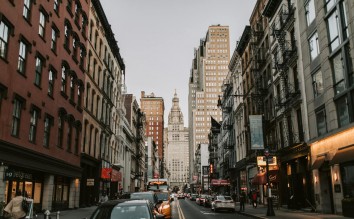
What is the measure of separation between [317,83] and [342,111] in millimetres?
4657

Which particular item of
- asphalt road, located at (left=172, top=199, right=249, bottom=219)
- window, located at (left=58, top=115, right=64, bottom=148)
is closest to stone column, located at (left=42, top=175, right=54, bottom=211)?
window, located at (left=58, top=115, right=64, bottom=148)

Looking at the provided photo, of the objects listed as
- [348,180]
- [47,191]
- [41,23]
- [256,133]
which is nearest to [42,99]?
[41,23]

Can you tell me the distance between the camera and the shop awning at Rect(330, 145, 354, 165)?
824 inches

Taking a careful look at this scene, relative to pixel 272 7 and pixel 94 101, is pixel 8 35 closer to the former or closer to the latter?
pixel 94 101

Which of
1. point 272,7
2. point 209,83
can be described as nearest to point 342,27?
point 272,7

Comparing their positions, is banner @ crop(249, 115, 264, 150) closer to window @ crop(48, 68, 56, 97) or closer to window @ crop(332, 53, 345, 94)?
window @ crop(332, 53, 345, 94)

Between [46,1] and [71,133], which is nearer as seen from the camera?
[46,1]

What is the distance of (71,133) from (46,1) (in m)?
11.8

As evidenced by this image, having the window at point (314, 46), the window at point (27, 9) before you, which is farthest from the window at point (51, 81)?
the window at point (314, 46)

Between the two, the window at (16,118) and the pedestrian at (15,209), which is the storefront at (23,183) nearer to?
the window at (16,118)

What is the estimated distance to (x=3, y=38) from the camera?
65.0ft

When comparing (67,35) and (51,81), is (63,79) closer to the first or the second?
(51,81)

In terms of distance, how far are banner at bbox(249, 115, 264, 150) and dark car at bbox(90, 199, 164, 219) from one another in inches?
1062

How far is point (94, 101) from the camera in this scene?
41.2 m
